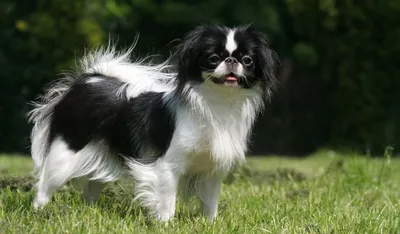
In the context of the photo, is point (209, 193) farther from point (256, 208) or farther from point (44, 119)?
point (44, 119)

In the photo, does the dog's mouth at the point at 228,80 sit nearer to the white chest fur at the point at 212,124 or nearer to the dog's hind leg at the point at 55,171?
the white chest fur at the point at 212,124

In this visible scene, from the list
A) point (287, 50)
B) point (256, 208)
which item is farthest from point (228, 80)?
point (287, 50)

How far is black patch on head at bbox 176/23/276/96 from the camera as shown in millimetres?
5098

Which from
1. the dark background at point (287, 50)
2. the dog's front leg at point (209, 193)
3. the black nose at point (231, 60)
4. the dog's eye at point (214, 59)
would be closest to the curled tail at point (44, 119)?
the dog's front leg at point (209, 193)

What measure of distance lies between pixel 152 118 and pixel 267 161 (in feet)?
22.8

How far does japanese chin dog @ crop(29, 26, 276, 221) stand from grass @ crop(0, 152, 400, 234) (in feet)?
0.74

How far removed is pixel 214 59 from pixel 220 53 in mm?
55

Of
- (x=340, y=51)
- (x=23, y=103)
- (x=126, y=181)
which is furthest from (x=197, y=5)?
(x=126, y=181)

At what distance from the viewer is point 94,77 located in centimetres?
612

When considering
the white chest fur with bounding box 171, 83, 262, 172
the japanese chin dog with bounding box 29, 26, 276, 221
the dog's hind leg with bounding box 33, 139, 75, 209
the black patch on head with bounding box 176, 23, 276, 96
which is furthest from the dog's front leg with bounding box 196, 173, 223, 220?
the dog's hind leg with bounding box 33, 139, 75, 209

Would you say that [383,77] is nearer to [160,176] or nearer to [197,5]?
[197,5]

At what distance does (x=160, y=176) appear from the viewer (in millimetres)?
5312

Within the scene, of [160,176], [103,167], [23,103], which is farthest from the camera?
[23,103]

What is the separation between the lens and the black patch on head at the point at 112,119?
5457mm
